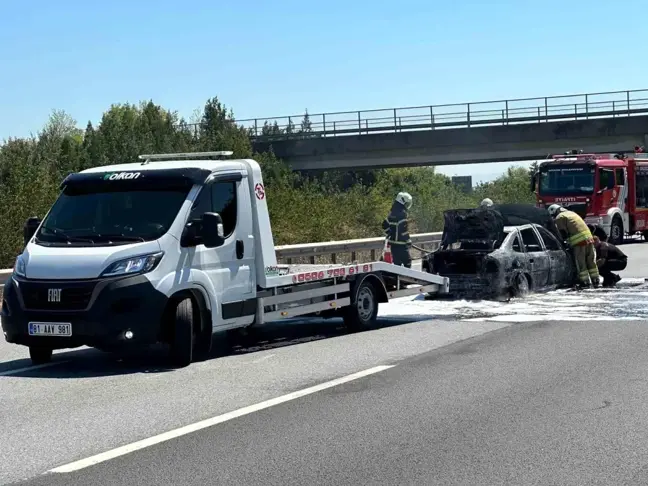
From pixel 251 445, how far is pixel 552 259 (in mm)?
11690

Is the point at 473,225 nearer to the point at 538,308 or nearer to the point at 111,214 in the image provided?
the point at 538,308

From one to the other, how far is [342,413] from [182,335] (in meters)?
2.76

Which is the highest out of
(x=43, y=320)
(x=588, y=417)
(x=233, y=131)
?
(x=233, y=131)

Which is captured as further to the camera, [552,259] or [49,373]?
[552,259]

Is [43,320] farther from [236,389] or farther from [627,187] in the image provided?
[627,187]

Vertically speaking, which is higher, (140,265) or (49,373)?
(140,265)

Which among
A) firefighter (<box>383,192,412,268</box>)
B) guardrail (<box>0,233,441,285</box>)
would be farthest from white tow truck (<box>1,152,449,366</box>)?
guardrail (<box>0,233,441,285</box>)

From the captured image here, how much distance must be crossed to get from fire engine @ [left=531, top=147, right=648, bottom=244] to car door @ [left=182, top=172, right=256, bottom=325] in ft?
71.1

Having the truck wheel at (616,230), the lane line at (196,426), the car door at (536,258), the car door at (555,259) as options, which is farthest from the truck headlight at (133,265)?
the truck wheel at (616,230)

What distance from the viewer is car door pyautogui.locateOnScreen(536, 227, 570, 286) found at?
17.8 meters

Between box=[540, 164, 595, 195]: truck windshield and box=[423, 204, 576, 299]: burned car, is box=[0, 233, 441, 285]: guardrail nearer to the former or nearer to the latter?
box=[540, 164, 595, 195]: truck windshield

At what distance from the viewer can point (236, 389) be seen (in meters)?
9.19

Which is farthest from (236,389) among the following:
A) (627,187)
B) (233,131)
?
(233,131)

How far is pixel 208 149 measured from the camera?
5222 cm
